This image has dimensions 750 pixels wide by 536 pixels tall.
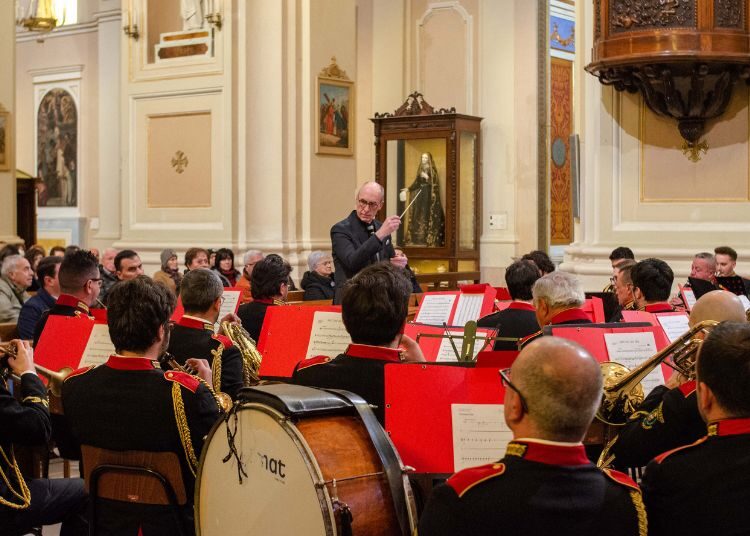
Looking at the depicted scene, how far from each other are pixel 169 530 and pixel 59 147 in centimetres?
1580

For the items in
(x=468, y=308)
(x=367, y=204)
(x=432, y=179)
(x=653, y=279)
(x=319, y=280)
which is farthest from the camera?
(x=432, y=179)

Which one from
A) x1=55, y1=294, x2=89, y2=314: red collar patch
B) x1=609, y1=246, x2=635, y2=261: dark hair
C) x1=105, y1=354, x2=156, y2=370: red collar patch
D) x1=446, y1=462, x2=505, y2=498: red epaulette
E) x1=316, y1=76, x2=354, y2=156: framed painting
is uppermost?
x1=316, y1=76, x2=354, y2=156: framed painting

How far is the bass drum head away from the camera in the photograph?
97.4 inches

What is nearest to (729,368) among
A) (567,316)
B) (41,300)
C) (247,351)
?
(567,316)

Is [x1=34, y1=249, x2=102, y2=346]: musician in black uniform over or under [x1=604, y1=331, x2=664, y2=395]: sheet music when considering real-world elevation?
over

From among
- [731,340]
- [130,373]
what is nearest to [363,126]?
[130,373]

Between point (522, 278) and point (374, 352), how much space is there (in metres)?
2.60

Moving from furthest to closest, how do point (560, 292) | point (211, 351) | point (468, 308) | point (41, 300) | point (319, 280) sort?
1. point (319, 280)
2. point (41, 300)
3. point (468, 308)
4. point (560, 292)
5. point (211, 351)

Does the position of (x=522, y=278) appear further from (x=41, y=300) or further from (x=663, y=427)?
(x=41, y=300)

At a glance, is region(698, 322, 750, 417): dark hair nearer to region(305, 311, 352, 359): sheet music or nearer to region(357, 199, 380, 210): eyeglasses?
region(305, 311, 352, 359): sheet music

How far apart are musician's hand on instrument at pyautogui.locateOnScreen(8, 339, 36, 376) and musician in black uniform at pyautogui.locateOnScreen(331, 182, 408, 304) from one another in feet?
9.44

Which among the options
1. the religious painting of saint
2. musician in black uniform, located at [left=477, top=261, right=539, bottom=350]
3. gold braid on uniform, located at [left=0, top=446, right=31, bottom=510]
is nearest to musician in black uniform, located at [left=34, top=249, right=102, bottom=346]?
gold braid on uniform, located at [left=0, top=446, right=31, bottom=510]

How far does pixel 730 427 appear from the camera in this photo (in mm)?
2400

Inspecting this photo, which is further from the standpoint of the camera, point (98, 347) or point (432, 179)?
point (432, 179)
